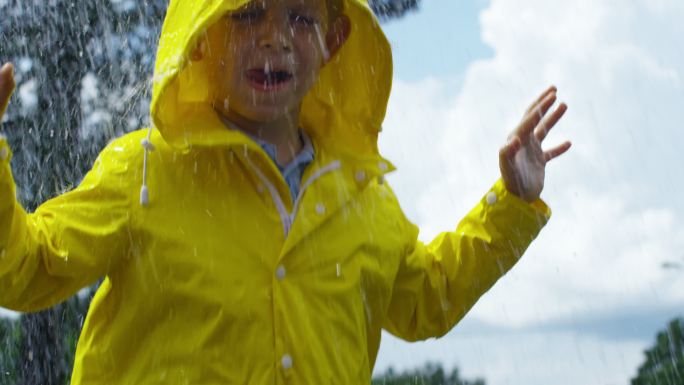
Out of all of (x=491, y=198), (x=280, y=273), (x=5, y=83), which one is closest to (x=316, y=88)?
(x=491, y=198)

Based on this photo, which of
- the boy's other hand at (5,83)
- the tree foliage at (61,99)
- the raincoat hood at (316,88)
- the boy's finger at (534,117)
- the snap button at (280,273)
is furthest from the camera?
the tree foliage at (61,99)

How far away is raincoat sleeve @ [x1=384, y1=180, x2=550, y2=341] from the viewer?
361 cm

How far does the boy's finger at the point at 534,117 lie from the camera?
356 cm

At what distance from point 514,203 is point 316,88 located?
0.85m

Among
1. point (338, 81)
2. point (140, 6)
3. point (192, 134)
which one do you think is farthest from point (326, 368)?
point (140, 6)

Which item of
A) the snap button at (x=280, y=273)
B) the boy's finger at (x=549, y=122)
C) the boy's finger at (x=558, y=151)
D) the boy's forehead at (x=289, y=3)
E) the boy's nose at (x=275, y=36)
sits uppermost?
the boy's forehead at (x=289, y=3)

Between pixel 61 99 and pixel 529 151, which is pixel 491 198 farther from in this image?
pixel 61 99

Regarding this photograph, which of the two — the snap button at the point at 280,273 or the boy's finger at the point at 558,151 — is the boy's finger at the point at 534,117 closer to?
the boy's finger at the point at 558,151

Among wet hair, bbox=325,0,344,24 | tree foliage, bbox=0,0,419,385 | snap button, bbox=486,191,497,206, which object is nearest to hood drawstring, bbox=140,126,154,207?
wet hair, bbox=325,0,344,24

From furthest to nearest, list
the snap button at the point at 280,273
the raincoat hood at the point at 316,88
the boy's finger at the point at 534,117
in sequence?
the boy's finger at the point at 534,117 < the raincoat hood at the point at 316,88 < the snap button at the point at 280,273

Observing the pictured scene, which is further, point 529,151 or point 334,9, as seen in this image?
point 334,9

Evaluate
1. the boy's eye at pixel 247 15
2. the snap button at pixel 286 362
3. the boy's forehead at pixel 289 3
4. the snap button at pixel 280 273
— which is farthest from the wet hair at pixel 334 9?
the snap button at pixel 286 362

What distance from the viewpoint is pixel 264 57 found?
3377mm

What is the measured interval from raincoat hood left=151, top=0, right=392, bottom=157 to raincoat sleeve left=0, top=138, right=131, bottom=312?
→ 30 centimetres
